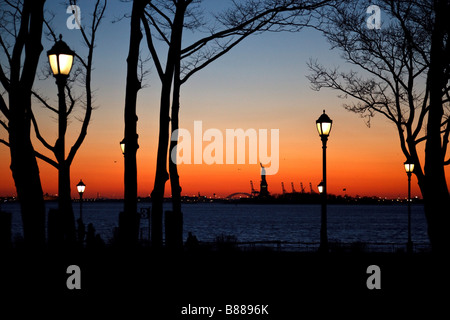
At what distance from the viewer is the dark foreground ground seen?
36.4ft

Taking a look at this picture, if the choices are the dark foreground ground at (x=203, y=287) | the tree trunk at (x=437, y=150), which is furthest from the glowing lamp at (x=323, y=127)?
Result: the dark foreground ground at (x=203, y=287)

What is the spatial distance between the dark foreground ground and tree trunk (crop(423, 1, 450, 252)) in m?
1.04

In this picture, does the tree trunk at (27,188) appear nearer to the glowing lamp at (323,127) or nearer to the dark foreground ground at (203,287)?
the dark foreground ground at (203,287)

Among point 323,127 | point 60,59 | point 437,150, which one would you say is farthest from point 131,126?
point 323,127

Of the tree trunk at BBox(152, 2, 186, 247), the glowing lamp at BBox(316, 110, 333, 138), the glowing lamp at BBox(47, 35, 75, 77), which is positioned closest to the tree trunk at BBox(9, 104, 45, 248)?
the glowing lamp at BBox(47, 35, 75, 77)

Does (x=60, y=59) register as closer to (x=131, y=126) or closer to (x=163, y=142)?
(x=131, y=126)

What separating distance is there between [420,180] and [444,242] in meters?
4.64

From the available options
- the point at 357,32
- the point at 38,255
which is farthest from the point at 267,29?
the point at 38,255

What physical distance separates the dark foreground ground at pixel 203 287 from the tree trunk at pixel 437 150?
1.04m

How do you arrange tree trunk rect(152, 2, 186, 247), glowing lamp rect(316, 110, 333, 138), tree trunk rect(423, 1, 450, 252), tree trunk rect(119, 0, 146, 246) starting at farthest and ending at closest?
glowing lamp rect(316, 110, 333, 138), tree trunk rect(152, 2, 186, 247), tree trunk rect(423, 1, 450, 252), tree trunk rect(119, 0, 146, 246)

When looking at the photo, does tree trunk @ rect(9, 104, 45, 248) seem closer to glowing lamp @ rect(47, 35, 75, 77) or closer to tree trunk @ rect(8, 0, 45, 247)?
tree trunk @ rect(8, 0, 45, 247)

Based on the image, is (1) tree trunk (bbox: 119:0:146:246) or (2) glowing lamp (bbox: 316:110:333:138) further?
(2) glowing lamp (bbox: 316:110:333:138)

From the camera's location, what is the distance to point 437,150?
594 inches
